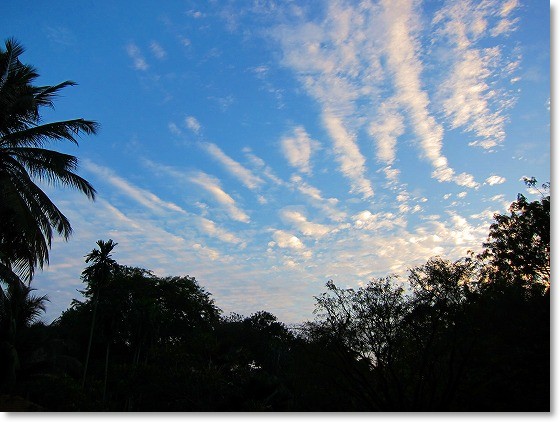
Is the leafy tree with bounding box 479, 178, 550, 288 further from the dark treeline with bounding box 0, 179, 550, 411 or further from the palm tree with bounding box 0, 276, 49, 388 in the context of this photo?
the palm tree with bounding box 0, 276, 49, 388

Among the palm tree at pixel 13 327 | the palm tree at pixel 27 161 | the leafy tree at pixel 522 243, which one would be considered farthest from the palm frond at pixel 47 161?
the leafy tree at pixel 522 243

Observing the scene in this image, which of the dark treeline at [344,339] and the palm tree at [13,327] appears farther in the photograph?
the palm tree at [13,327]

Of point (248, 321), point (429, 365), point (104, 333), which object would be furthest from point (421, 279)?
point (248, 321)

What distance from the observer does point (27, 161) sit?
9812 mm

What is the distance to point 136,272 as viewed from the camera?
35.3 metres

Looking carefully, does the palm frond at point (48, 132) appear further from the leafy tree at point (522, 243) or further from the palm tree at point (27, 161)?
the leafy tree at point (522, 243)

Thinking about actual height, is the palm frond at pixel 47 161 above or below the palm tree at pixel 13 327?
above

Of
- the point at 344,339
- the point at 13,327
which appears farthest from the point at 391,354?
the point at 13,327

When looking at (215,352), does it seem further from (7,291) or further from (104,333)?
(104,333)

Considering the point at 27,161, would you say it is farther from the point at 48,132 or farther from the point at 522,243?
the point at 522,243

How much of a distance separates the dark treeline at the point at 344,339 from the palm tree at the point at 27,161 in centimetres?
3

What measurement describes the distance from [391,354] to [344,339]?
1489 mm

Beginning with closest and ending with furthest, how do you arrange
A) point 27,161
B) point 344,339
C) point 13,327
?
point 27,161, point 344,339, point 13,327

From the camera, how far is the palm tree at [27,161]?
9.37 meters
